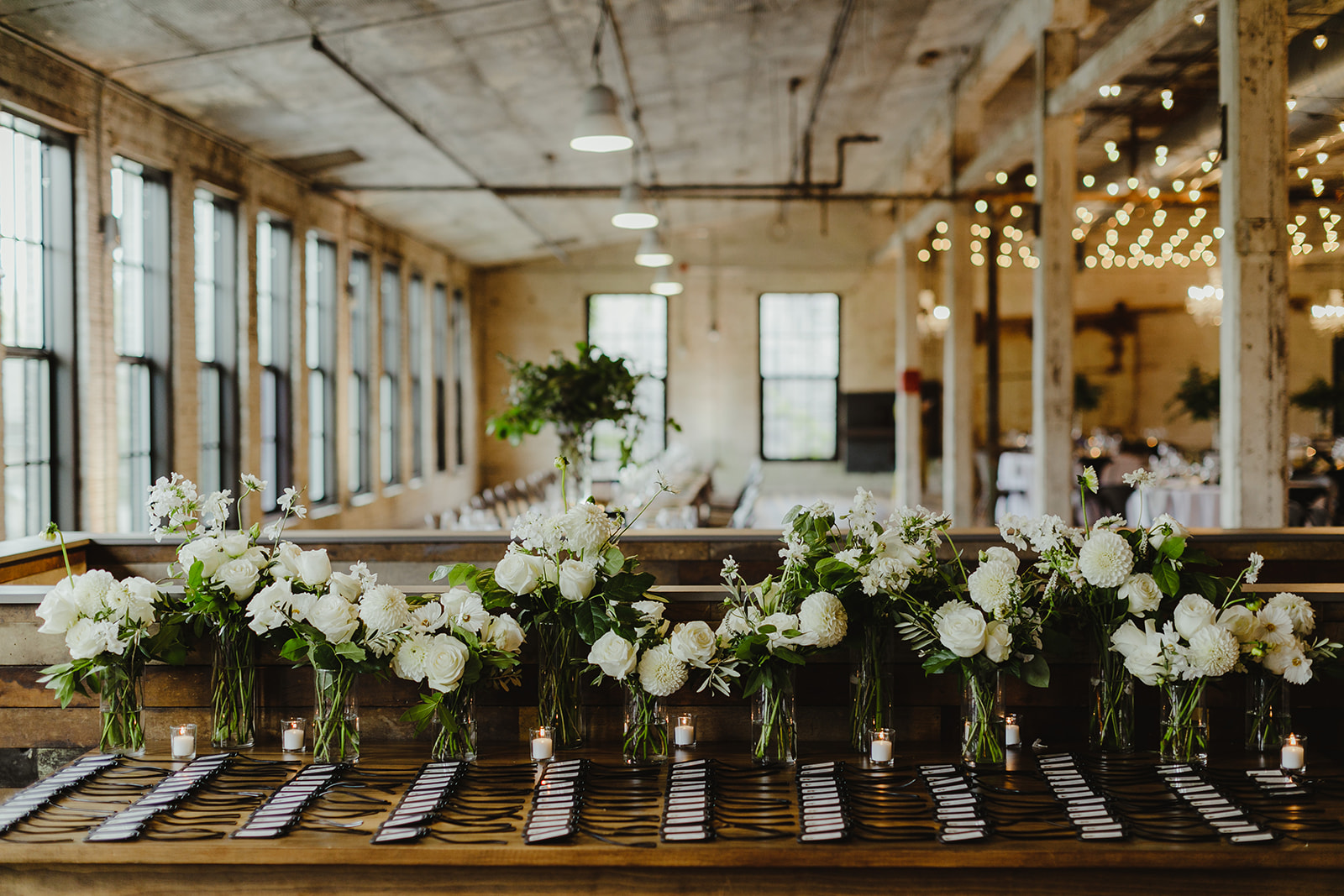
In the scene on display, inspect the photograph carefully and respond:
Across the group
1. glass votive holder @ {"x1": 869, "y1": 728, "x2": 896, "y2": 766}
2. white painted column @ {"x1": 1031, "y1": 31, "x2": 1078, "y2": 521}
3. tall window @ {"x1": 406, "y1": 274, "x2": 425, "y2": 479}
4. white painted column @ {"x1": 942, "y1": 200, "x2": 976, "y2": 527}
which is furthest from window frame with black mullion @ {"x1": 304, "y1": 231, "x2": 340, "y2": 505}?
glass votive holder @ {"x1": 869, "y1": 728, "x2": 896, "y2": 766}

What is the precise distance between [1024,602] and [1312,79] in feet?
12.4

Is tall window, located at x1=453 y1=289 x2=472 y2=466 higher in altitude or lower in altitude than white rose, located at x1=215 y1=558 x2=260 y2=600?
higher

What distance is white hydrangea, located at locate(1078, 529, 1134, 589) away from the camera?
240 centimetres

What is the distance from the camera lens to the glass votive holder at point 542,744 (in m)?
2.46

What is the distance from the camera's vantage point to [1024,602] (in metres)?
2.46

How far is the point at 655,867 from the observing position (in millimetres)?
2057

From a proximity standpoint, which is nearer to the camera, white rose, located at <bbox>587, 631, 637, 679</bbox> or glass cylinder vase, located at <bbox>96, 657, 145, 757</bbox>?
white rose, located at <bbox>587, 631, 637, 679</bbox>

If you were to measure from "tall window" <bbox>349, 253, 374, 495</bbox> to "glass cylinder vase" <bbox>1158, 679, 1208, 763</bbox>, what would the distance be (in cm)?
973

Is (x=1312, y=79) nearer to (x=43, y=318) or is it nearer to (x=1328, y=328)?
(x=1328, y=328)

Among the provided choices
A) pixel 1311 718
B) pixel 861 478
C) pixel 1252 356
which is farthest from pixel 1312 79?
pixel 861 478

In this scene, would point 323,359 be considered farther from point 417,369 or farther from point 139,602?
point 139,602

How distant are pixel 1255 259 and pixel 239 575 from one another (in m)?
4.06

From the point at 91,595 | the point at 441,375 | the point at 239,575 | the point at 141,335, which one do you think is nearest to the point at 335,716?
the point at 239,575

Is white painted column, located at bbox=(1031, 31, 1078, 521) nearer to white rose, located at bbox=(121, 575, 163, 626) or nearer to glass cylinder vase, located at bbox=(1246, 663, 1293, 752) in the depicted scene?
glass cylinder vase, located at bbox=(1246, 663, 1293, 752)
